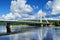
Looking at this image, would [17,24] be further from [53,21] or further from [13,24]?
[53,21]

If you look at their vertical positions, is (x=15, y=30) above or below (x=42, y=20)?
below

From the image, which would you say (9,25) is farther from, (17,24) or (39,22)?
(39,22)

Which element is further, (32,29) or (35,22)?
(32,29)

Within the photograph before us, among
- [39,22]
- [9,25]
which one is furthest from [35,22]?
[9,25]

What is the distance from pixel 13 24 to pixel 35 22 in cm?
66

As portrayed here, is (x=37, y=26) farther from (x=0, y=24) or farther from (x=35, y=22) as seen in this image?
(x=0, y=24)

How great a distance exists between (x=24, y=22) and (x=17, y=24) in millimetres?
311

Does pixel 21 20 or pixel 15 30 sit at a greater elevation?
pixel 21 20

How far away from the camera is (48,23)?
4.22 meters

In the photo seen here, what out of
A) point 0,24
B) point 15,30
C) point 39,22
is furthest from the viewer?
point 15,30

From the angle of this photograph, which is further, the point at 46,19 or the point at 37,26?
the point at 37,26

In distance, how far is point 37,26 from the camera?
4.54 m

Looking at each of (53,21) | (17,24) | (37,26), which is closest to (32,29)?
(37,26)

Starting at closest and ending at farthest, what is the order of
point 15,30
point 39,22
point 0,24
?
point 0,24 → point 39,22 → point 15,30
